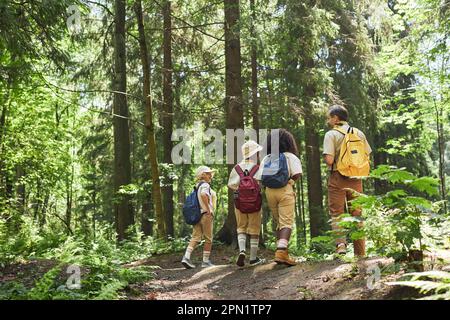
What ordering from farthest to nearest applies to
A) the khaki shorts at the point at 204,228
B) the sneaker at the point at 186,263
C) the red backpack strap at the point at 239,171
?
the sneaker at the point at 186,263, the khaki shorts at the point at 204,228, the red backpack strap at the point at 239,171

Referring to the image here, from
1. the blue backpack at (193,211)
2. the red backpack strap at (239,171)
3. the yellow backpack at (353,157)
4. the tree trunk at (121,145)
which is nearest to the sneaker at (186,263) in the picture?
the blue backpack at (193,211)

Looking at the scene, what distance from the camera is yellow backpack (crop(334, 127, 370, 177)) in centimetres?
659

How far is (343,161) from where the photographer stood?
664 centimetres

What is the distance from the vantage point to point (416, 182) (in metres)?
4.27

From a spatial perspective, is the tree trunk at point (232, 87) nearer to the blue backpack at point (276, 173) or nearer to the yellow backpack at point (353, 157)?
the blue backpack at point (276, 173)

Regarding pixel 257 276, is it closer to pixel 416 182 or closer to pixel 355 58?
pixel 416 182

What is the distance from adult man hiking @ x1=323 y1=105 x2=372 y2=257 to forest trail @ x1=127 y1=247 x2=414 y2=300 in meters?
0.88

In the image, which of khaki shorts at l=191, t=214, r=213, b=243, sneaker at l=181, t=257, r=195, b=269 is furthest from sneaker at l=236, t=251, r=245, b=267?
sneaker at l=181, t=257, r=195, b=269

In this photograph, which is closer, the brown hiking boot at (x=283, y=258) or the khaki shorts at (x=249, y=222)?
the brown hiking boot at (x=283, y=258)

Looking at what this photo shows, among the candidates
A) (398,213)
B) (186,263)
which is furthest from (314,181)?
(398,213)

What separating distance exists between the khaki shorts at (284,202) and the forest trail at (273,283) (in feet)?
2.15

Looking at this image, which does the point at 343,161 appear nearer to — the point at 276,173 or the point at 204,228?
the point at 276,173

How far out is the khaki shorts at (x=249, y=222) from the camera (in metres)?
7.35

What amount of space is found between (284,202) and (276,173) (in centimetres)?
48
